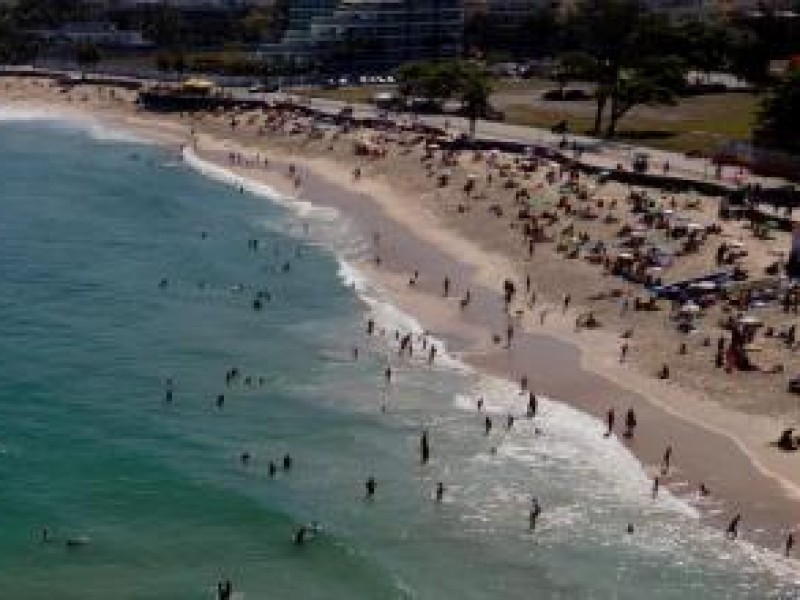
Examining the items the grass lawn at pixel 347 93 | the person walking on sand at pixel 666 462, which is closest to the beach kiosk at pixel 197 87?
the grass lawn at pixel 347 93

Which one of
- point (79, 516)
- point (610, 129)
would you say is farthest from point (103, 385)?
point (610, 129)

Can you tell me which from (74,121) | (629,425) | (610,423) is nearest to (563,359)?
(610,423)

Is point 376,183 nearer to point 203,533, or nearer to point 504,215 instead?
point 504,215

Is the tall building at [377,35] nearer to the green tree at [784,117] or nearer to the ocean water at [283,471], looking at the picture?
the green tree at [784,117]

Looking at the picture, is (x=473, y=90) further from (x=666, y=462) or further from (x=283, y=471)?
(x=283, y=471)

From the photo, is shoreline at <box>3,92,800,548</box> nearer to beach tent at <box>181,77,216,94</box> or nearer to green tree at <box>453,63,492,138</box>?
green tree at <box>453,63,492,138</box>

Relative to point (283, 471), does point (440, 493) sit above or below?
above
